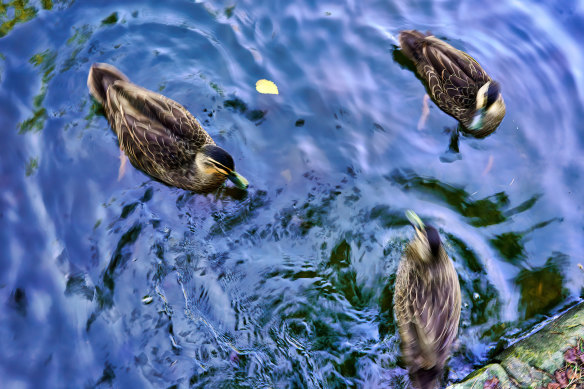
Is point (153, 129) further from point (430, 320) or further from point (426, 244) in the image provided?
point (430, 320)

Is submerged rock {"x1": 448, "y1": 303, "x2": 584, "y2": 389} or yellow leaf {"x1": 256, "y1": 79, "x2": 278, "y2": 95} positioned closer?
submerged rock {"x1": 448, "y1": 303, "x2": 584, "y2": 389}

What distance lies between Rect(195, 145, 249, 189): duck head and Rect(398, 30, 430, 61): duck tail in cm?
262

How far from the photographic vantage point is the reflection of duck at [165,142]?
4.54 m

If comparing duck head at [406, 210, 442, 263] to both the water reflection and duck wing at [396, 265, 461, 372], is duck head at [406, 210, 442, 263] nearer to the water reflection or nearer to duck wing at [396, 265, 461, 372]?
duck wing at [396, 265, 461, 372]

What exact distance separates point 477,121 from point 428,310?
241 cm

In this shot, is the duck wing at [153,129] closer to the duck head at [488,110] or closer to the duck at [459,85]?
the duck at [459,85]

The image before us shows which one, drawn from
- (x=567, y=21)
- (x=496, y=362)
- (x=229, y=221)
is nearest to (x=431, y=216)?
(x=496, y=362)

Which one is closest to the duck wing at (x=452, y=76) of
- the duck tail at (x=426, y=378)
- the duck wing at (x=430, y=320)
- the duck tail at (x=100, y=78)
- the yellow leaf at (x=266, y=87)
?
the yellow leaf at (x=266, y=87)

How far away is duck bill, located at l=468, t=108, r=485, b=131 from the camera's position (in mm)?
5039

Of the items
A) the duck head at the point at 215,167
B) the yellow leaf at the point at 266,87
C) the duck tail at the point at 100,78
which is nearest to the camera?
the duck head at the point at 215,167

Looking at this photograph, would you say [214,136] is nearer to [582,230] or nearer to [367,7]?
[367,7]

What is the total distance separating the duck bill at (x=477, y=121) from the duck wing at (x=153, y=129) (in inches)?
116

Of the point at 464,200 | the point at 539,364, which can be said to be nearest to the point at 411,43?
the point at 464,200

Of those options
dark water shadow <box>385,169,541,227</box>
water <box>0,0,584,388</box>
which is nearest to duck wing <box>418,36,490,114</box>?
water <box>0,0,584,388</box>
